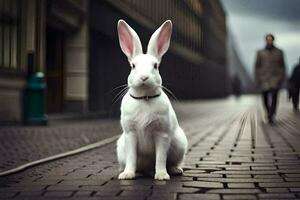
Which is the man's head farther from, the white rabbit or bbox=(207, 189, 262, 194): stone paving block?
bbox=(207, 189, 262, 194): stone paving block

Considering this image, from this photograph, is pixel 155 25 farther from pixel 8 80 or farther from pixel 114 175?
pixel 114 175

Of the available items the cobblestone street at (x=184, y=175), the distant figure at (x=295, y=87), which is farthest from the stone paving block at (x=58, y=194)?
the distant figure at (x=295, y=87)

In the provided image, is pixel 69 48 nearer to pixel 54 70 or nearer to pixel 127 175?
pixel 54 70

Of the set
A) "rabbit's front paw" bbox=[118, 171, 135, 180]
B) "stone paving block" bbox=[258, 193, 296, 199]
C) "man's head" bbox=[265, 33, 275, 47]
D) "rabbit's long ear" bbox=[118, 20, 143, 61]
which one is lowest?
"stone paving block" bbox=[258, 193, 296, 199]

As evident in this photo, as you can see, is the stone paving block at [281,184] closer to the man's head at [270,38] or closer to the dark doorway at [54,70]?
the man's head at [270,38]

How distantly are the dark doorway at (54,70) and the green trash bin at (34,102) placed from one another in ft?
12.9

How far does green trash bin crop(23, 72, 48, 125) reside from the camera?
14.1 m

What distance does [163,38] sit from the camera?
492 cm

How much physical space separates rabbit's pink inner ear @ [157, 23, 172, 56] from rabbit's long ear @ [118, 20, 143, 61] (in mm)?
166

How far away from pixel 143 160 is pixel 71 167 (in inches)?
52.9

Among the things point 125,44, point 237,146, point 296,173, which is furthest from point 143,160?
point 237,146

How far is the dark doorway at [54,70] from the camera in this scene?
61.4 feet

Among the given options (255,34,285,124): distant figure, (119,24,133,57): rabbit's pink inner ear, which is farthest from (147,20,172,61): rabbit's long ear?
(255,34,285,124): distant figure

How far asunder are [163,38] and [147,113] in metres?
0.67
